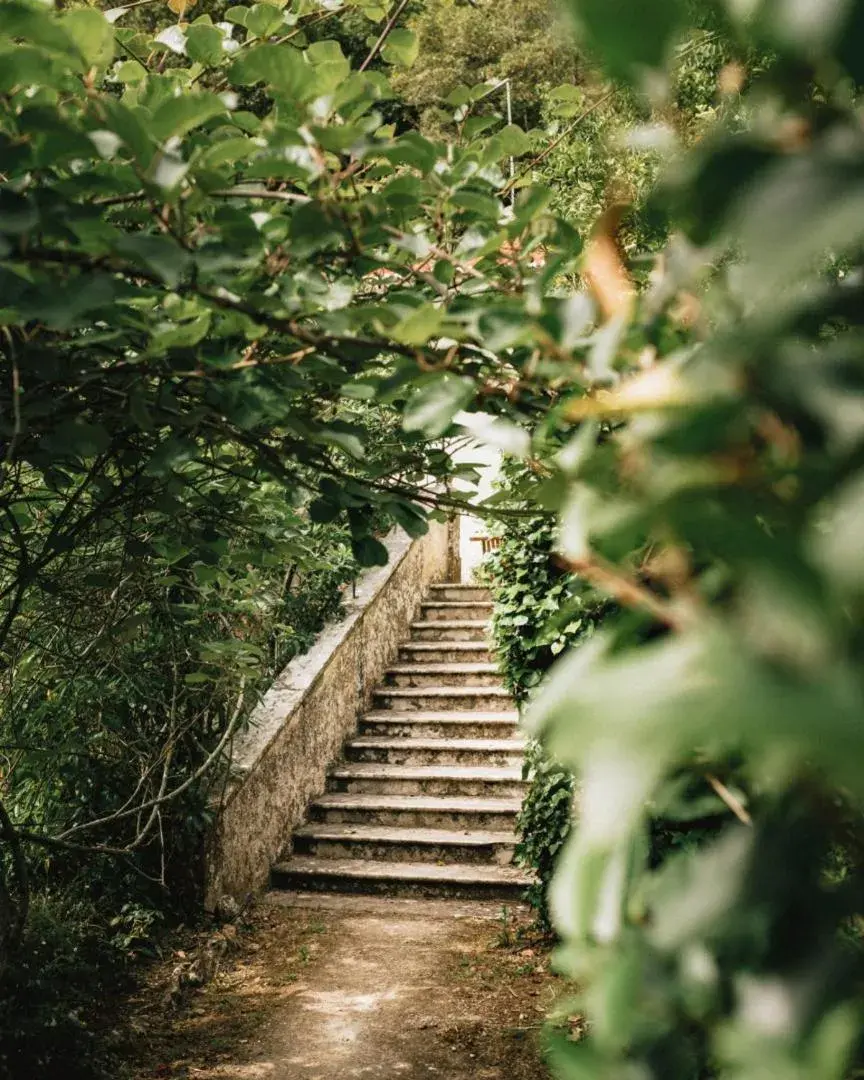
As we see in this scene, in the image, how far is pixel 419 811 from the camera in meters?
6.70

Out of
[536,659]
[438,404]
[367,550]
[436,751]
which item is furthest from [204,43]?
[436,751]

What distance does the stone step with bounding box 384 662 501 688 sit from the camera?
8.34 m

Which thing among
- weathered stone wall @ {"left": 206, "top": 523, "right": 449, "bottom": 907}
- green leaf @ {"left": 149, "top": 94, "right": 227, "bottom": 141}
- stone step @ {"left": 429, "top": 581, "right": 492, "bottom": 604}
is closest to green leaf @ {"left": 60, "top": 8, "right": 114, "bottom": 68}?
green leaf @ {"left": 149, "top": 94, "right": 227, "bottom": 141}

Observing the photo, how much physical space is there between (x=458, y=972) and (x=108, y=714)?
229 cm

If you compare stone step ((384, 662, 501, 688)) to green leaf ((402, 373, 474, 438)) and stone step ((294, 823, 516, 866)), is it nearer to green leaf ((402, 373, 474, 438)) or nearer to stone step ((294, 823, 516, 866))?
stone step ((294, 823, 516, 866))

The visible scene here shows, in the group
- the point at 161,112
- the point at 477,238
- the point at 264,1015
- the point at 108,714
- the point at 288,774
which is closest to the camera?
the point at 161,112

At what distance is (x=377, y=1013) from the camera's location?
14.8 feet

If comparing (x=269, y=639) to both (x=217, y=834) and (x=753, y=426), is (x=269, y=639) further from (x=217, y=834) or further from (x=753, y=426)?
(x=753, y=426)

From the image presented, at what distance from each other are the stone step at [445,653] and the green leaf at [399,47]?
709cm

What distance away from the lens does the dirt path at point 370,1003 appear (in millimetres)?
4012

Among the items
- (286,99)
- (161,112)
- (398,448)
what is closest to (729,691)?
(161,112)

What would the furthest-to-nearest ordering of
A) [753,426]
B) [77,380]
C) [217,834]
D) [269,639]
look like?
1. [269,639]
2. [217,834]
3. [77,380]
4. [753,426]

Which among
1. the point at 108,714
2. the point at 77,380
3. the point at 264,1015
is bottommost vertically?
the point at 264,1015

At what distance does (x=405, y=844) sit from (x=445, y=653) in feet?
8.83
